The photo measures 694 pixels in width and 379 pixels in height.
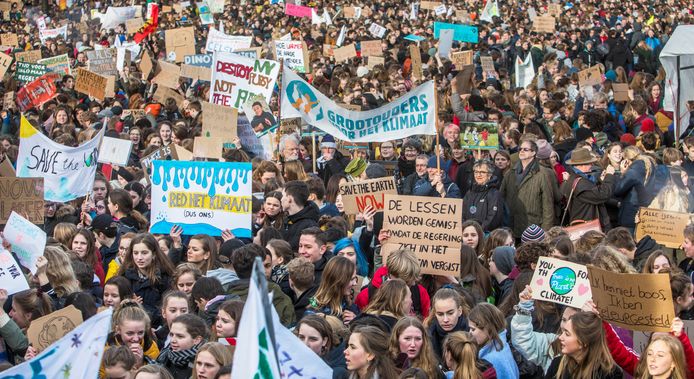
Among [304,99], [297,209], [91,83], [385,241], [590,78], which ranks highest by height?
[91,83]

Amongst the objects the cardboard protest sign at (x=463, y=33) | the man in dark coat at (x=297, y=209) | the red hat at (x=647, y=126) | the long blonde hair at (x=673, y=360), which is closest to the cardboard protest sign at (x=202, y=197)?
the man in dark coat at (x=297, y=209)


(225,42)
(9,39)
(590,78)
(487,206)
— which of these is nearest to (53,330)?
(487,206)

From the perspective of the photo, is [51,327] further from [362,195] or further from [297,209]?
[362,195]

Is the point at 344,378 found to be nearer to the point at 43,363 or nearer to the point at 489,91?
the point at 43,363

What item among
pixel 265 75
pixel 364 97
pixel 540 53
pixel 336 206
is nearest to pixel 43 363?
pixel 336 206

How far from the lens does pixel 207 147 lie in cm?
1323

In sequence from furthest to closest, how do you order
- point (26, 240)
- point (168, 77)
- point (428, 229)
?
point (168, 77), point (428, 229), point (26, 240)

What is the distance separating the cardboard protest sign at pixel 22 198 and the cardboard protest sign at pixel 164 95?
9.27 m

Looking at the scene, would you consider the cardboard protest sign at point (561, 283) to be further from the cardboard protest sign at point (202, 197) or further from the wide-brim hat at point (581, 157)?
the wide-brim hat at point (581, 157)

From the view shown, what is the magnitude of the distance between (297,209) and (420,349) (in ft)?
11.4

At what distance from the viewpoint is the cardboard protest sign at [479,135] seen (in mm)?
13352

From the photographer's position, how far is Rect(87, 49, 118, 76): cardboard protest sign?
72.3ft

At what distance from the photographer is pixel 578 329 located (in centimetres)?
659

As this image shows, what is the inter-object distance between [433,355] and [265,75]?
936 centimetres
